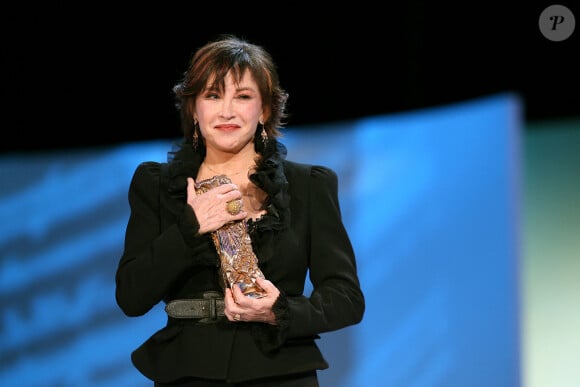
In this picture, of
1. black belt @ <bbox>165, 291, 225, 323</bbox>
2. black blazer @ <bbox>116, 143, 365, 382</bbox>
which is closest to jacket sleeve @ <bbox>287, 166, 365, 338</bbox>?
black blazer @ <bbox>116, 143, 365, 382</bbox>

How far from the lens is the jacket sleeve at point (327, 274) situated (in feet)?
6.12

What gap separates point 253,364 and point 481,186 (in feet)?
5.90

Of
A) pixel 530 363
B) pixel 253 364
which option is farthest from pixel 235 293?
pixel 530 363

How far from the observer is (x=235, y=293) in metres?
1.75

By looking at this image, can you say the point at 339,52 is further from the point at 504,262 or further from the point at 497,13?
the point at 504,262

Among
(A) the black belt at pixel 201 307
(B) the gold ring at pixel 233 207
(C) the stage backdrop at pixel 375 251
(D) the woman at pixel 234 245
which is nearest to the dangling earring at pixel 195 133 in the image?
(D) the woman at pixel 234 245

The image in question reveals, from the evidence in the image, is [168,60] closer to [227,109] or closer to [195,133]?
[195,133]

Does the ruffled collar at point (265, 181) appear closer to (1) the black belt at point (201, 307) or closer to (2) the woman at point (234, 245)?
(2) the woman at point (234, 245)

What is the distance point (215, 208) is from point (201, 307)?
21 cm

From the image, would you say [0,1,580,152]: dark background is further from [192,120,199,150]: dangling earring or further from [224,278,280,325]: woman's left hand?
[224,278,280,325]: woman's left hand

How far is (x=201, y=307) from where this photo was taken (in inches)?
73.1

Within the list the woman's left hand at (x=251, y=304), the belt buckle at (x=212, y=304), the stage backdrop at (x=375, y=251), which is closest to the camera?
the woman's left hand at (x=251, y=304)

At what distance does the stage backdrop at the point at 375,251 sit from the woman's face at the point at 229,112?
5.40ft

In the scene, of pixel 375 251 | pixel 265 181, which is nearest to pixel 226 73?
pixel 265 181
